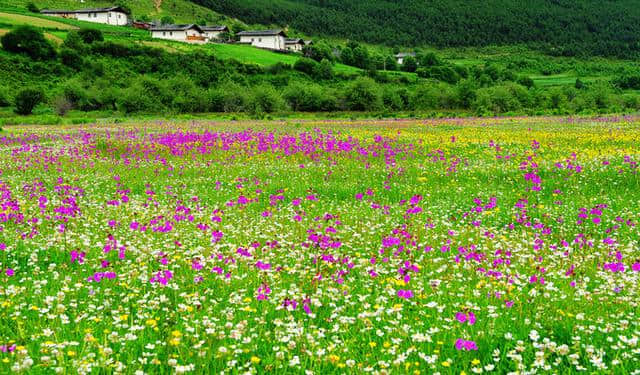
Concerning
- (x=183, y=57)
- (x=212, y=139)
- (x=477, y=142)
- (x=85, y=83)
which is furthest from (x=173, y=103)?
(x=477, y=142)

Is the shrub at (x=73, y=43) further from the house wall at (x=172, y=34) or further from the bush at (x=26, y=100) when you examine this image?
the house wall at (x=172, y=34)

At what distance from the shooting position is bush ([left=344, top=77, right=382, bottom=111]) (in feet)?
266

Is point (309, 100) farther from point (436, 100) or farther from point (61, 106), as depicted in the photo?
point (61, 106)

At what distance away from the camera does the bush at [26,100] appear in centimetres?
6231

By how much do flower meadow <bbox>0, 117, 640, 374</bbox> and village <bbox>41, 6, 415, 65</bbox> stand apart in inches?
5652

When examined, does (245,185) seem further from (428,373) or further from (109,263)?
(428,373)

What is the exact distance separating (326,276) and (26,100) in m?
69.4

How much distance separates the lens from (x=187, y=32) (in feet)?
508

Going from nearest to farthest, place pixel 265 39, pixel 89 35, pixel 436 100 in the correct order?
pixel 436 100 → pixel 89 35 → pixel 265 39

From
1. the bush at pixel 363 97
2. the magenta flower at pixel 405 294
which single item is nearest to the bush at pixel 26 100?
the bush at pixel 363 97

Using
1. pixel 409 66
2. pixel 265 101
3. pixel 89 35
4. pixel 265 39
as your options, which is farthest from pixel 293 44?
pixel 265 101

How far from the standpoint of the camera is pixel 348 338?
4074 millimetres

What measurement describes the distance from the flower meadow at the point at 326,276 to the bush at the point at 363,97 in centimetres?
6898

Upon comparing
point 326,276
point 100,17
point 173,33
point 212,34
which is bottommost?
point 326,276
